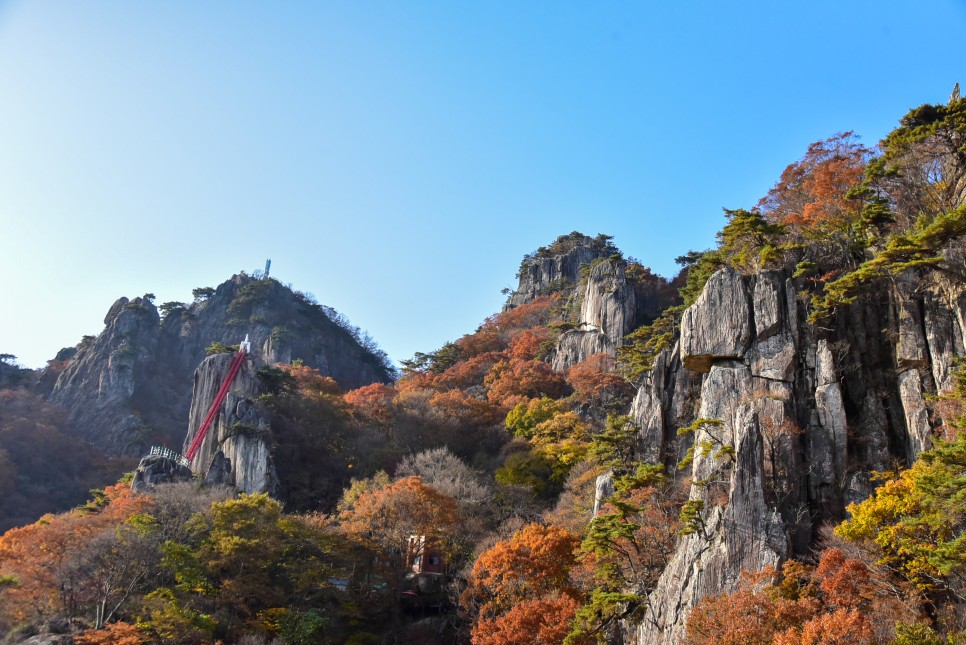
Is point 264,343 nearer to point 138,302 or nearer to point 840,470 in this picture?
point 138,302

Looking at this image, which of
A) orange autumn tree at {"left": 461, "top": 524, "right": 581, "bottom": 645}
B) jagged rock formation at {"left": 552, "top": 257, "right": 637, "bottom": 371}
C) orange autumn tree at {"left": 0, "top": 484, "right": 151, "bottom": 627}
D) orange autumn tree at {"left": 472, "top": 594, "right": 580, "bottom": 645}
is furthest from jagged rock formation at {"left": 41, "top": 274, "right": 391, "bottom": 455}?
orange autumn tree at {"left": 472, "top": 594, "right": 580, "bottom": 645}

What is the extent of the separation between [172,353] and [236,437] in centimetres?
3837

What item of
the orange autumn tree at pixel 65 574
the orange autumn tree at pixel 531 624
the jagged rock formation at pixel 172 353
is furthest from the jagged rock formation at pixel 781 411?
the jagged rock formation at pixel 172 353

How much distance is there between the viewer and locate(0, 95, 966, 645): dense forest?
779 inches

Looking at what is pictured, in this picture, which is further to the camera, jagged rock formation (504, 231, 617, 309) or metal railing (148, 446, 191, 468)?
jagged rock formation (504, 231, 617, 309)

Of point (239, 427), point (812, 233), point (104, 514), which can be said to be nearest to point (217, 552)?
point (104, 514)

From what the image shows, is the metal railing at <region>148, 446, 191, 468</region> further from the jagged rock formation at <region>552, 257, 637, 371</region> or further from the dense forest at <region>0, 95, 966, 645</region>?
the jagged rock formation at <region>552, 257, 637, 371</region>

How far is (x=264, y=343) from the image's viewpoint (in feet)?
233

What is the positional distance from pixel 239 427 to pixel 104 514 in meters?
8.91

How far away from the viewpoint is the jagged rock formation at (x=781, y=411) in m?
22.1

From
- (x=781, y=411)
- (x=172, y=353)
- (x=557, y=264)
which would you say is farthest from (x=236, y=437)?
(x=557, y=264)

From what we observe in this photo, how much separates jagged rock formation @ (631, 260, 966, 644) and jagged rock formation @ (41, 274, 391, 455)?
45063mm

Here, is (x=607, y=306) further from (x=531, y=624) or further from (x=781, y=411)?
(x=531, y=624)

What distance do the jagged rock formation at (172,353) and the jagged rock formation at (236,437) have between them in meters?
18.5
